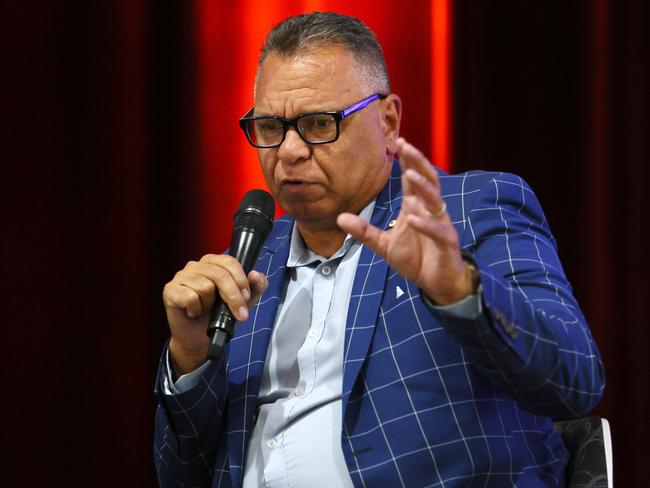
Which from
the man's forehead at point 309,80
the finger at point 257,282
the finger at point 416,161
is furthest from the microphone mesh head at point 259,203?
the finger at point 416,161

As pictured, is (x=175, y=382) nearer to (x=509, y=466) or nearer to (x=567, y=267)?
(x=509, y=466)

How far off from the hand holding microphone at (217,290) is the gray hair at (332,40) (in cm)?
36

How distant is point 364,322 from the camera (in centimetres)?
140

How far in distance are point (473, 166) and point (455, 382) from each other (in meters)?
1.15

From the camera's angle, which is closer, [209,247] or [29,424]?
[29,424]

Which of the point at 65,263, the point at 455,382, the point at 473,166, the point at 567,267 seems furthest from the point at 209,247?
the point at 455,382

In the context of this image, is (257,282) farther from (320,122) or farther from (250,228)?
(320,122)

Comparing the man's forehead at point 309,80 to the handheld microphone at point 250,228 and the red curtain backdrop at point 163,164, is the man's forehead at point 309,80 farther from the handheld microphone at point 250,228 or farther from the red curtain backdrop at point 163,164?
the red curtain backdrop at point 163,164

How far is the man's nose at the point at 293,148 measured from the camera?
1541 millimetres

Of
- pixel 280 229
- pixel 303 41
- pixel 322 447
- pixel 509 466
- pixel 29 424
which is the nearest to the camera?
pixel 509 466

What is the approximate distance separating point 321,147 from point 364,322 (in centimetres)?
37

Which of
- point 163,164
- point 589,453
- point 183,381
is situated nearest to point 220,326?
point 183,381

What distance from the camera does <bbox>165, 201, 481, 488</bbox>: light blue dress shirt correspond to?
138 centimetres

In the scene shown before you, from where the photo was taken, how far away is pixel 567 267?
2.28 m
